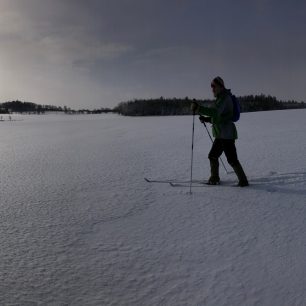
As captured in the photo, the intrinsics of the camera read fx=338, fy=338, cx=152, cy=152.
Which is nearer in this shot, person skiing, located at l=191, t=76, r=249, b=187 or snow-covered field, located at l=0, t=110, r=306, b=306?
snow-covered field, located at l=0, t=110, r=306, b=306

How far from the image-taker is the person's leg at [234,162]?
6.11 meters

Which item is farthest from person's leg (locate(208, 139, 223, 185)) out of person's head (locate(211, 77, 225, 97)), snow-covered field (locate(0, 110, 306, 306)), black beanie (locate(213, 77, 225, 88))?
black beanie (locate(213, 77, 225, 88))

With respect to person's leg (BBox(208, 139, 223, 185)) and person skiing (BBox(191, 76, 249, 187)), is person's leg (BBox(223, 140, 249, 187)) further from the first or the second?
person's leg (BBox(208, 139, 223, 185))

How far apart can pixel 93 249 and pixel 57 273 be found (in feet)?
1.87

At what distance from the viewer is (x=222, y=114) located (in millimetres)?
6137

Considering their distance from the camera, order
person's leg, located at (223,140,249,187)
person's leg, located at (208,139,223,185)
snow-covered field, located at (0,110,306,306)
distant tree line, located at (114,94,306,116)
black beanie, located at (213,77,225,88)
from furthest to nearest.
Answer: distant tree line, located at (114,94,306,116) < person's leg, located at (208,139,223,185) < person's leg, located at (223,140,249,187) < black beanie, located at (213,77,225,88) < snow-covered field, located at (0,110,306,306)

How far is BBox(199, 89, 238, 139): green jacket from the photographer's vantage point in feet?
19.9

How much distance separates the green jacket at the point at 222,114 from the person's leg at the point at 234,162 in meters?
0.14

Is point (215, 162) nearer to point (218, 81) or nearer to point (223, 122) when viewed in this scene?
point (223, 122)

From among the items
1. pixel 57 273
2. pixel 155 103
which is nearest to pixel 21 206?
pixel 57 273

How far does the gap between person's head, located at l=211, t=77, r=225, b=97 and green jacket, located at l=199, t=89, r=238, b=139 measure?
0.08m

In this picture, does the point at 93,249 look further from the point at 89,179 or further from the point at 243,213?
the point at 89,179

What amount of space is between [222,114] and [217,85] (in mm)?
528

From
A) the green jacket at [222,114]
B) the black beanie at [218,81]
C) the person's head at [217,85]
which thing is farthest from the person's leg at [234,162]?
the black beanie at [218,81]
